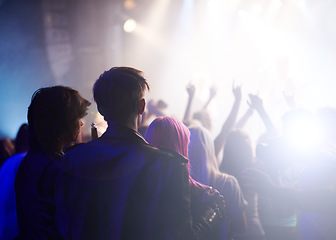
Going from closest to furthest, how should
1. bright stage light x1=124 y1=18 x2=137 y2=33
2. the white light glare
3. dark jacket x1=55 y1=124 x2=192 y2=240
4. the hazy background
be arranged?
dark jacket x1=55 y1=124 x2=192 y2=240 → the white light glare → the hazy background → bright stage light x1=124 y1=18 x2=137 y2=33

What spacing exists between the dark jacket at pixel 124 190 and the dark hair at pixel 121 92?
59 millimetres

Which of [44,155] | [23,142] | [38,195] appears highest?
[44,155]

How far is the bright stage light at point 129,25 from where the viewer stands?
965 cm

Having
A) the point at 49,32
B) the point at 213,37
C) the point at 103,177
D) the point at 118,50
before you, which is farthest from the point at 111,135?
the point at 213,37

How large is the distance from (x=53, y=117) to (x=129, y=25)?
29.1 feet

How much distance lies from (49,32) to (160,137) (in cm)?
657

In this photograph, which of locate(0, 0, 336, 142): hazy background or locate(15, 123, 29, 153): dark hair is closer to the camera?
locate(15, 123, 29, 153): dark hair

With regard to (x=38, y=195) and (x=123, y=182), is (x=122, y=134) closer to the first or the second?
(x=123, y=182)

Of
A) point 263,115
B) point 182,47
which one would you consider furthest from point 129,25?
point 263,115

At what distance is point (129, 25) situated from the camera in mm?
9766

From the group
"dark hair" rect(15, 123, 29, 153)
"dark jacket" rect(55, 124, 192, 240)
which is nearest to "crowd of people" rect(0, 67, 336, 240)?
"dark jacket" rect(55, 124, 192, 240)

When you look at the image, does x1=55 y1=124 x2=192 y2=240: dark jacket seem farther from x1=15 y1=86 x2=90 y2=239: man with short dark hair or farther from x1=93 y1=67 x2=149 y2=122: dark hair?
x1=15 y1=86 x2=90 y2=239: man with short dark hair

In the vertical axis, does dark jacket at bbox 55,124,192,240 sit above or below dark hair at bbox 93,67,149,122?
below

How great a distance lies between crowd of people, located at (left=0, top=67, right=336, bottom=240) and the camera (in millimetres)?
1109
